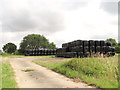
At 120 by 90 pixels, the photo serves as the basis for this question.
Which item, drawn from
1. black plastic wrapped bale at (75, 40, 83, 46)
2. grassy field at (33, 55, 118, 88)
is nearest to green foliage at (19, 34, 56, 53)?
black plastic wrapped bale at (75, 40, 83, 46)

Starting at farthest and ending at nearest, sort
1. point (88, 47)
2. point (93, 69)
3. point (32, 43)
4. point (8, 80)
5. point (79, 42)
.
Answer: point (32, 43) → point (79, 42) → point (88, 47) → point (93, 69) → point (8, 80)

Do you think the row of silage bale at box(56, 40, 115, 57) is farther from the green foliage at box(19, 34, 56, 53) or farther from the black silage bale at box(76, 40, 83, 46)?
the green foliage at box(19, 34, 56, 53)

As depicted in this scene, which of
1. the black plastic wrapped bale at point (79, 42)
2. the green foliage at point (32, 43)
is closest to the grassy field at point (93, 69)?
the black plastic wrapped bale at point (79, 42)

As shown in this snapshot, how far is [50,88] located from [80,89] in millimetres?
1294

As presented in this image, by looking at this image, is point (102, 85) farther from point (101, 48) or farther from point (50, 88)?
point (101, 48)

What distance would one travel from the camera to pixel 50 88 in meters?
5.48

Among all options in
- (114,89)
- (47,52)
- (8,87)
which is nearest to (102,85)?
(114,89)

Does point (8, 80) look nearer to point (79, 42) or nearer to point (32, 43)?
point (79, 42)

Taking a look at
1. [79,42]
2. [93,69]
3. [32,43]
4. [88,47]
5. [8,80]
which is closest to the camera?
[8,80]

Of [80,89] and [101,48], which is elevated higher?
[101,48]

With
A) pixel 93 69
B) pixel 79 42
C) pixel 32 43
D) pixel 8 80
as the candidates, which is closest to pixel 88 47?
pixel 79 42

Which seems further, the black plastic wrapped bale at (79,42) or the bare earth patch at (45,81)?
the black plastic wrapped bale at (79,42)

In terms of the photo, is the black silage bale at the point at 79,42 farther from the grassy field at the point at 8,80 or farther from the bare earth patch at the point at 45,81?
the grassy field at the point at 8,80

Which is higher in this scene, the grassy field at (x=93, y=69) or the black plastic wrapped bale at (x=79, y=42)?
the black plastic wrapped bale at (x=79, y=42)
